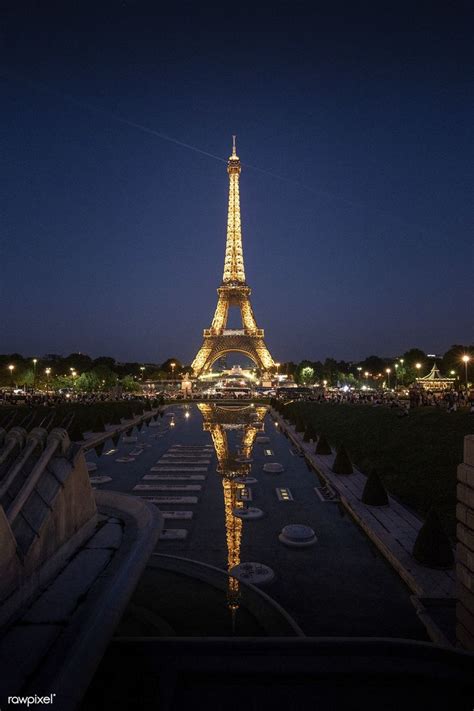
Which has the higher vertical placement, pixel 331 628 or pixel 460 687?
pixel 460 687

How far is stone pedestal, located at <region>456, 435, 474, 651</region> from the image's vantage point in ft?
19.4

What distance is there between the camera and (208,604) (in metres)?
7.78

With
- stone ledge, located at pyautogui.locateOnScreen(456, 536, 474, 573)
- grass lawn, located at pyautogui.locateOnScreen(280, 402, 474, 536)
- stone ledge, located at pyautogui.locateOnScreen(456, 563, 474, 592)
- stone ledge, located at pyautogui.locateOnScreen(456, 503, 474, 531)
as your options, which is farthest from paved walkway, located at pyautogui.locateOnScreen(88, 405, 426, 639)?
grass lawn, located at pyautogui.locateOnScreen(280, 402, 474, 536)

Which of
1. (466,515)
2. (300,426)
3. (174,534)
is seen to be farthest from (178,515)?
(300,426)

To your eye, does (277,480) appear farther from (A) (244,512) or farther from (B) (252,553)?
(B) (252,553)

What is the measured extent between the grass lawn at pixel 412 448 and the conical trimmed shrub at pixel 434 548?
3.31 feet

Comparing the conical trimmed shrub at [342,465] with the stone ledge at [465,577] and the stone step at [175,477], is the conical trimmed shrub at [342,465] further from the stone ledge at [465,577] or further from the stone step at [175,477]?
the stone ledge at [465,577]

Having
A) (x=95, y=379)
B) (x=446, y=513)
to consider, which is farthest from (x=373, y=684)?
(x=95, y=379)

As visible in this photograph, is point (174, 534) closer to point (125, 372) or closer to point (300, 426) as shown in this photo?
point (300, 426)

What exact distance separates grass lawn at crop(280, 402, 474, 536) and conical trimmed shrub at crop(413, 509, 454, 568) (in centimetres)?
101

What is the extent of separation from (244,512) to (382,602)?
5.61m

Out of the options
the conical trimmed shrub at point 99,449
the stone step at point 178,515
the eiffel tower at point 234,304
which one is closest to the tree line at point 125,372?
the eiffel tower at point 234,304

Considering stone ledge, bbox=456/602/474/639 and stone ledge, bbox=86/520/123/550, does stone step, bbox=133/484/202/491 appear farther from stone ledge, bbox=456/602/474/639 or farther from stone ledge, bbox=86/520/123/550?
stone ledge, bbox=456/602/474/639

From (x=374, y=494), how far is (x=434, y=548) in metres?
4.53
